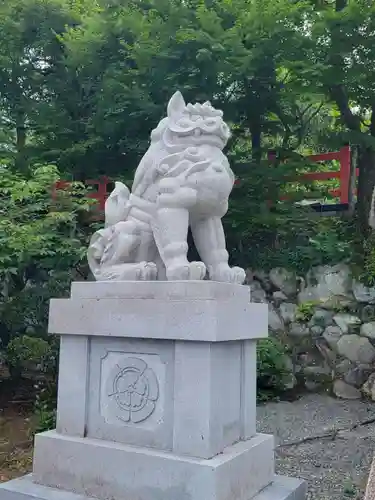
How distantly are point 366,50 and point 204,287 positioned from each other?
21.6 ft

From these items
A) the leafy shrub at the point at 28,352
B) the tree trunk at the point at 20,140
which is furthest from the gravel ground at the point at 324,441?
the tree trunk at the point at 20,140

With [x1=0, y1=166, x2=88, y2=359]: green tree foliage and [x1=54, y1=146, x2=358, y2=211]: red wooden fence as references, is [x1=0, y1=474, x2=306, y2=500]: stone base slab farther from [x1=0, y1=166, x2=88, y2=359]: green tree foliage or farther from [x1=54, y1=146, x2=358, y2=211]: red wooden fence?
[x1=54, y1=146, x2=358, y2=211]: red wooden fence

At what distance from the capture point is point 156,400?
301cm

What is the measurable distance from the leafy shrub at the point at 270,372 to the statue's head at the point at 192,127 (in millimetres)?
4248

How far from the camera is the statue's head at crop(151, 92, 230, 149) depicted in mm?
3340

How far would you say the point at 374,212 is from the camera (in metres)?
8.59

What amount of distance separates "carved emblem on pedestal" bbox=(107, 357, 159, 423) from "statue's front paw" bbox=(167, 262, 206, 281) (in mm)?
571

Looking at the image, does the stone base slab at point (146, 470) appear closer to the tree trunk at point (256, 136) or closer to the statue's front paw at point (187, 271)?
the statue's front paw at point (187, 271)

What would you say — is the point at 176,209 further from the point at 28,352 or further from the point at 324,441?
the point at 28,352

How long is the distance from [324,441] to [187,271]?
3.37 m

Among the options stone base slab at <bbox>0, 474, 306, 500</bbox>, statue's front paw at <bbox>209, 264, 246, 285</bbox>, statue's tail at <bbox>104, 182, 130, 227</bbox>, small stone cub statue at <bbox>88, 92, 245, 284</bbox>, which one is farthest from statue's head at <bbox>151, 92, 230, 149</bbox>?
stone base slab at <bbox>0, 474, 306, 500</bbox>

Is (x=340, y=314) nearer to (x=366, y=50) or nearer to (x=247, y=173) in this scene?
(x=247, y=173)

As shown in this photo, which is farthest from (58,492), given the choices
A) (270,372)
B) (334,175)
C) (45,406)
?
(334,175)

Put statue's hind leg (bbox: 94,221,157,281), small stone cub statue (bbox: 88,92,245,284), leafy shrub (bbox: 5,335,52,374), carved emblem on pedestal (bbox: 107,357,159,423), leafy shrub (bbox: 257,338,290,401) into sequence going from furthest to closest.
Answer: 1. leafy shrub (bbox: 257,338,290,401)
2. leafy shrub (bbox: 5,335,52,374)
3. statue's hind leg (bbox: 94,221,157,281)
4. small stone cub statue (bbox: 88,92,245,284)
5. carved emblem on pedestal (bbox: 107,357,159,423)
